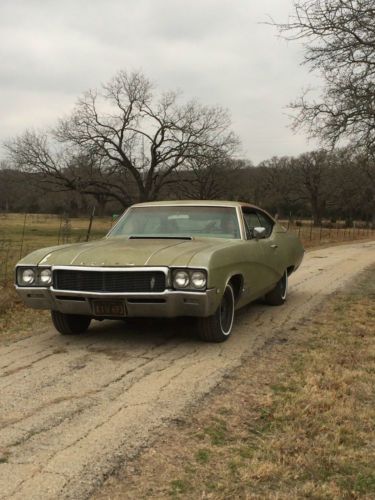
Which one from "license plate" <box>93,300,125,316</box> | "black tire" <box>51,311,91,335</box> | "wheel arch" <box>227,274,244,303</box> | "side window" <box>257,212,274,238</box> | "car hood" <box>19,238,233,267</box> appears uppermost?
"side window" <box>257,212,274,238</box>

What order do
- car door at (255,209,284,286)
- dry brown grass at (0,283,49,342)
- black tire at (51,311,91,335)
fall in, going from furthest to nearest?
car door at (255,209,284,286), dry brown grass at (0,283,49,342), black tire at (51,311,91,335)

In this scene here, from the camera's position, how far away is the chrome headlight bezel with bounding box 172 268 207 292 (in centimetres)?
512

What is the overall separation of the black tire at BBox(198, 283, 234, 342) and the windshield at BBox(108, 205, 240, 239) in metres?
0.96

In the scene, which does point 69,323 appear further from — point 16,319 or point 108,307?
point 16,319

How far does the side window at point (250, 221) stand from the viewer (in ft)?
22.4

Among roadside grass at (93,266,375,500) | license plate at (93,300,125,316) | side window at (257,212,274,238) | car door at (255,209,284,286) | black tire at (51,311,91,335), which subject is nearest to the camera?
roadside grass at (93,266,375,500)

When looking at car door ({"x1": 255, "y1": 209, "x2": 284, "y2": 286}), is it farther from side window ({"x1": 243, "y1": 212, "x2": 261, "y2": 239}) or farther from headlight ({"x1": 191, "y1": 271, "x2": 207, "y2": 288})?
headlight ({"x1": 191, "y1": 271, "x2": 207, "y2": 288})

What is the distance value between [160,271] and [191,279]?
31 centimetres

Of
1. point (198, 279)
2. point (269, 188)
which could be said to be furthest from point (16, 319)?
point (269, 188)

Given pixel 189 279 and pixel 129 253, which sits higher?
pixel 129 253

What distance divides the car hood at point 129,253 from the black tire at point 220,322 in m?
0.58

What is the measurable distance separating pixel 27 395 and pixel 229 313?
2467 mm

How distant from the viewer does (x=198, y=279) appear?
5.14 meters

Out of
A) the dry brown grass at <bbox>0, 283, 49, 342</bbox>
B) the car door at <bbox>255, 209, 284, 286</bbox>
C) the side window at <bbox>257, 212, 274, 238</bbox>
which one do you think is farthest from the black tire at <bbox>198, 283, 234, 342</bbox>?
the dry brown grass at <bbox>0, 283, 49, 342</bbox>
